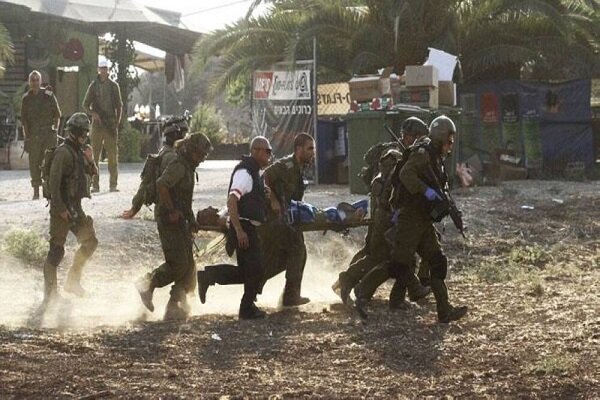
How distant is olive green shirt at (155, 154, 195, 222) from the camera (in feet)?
26.6

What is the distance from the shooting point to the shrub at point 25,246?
35.0ft

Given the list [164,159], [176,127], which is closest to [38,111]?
[176,127]

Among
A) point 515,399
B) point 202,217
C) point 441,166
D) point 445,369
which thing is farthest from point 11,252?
point 515,399

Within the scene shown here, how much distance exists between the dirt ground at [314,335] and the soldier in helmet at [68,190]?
0.41 metres

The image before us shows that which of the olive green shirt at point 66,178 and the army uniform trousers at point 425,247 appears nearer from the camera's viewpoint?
the army uniform trousers at point 425,247

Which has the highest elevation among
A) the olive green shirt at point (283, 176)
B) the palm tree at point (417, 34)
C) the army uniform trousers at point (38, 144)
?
the palm tree at point (417, 34)

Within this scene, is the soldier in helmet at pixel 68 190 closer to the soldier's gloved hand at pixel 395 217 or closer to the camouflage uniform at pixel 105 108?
the soldier's gloved hand at pixel 395 217

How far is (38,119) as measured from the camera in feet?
47.3

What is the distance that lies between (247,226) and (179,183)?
24.3 inches

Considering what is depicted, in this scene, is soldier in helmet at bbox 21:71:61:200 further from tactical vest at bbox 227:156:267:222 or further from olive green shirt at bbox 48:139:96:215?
tactical vest at bbox 227:156:267:222

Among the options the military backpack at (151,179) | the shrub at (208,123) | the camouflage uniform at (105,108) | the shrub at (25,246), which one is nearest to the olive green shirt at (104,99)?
the camouflage uniform at (105,108)

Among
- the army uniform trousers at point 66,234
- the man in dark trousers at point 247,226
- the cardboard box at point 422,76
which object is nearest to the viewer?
the man in dark trousers at point 247,226

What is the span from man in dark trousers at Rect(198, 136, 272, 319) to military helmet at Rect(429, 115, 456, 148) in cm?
119

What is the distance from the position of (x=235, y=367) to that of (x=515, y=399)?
164 centimetres
